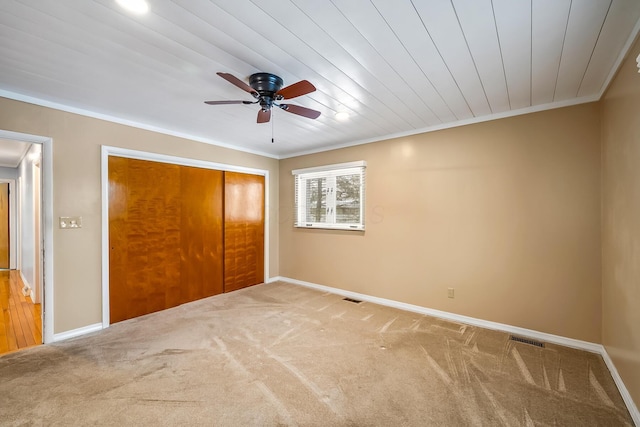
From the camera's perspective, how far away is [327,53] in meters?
1.92

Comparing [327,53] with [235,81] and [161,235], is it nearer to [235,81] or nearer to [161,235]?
[235,81]

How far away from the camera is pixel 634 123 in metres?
1.81

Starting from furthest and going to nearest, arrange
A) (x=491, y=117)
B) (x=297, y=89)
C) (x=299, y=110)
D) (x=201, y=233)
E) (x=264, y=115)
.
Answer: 1. (x=201, y=233)
2. (x=491, y=117)
3. (x=264, y=115)
4. (x=299, y=110)
5. (x=297, y=89)

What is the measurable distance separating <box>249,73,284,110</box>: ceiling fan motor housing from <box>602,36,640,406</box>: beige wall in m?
2.41

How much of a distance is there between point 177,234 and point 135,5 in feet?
A: 9.84

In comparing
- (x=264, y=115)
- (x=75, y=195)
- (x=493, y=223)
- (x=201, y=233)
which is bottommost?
(x=201, y=233)

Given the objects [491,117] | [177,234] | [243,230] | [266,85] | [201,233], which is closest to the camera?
[266,85]

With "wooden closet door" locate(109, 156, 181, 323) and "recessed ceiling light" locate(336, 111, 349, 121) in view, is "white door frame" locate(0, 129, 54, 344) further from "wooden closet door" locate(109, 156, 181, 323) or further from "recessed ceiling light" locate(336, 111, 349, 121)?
"recessed ceiling light" locate(336, 111, 349, 121)

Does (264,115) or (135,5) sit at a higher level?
(135,5)

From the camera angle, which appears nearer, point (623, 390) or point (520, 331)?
point (623, 390)

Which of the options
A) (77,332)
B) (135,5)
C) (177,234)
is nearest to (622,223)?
(135,5)

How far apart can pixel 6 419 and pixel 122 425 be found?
790 millimetres

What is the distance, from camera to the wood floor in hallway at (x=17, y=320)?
2820 millimetres

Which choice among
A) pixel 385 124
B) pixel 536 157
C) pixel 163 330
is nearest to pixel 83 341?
pixel 163 330
